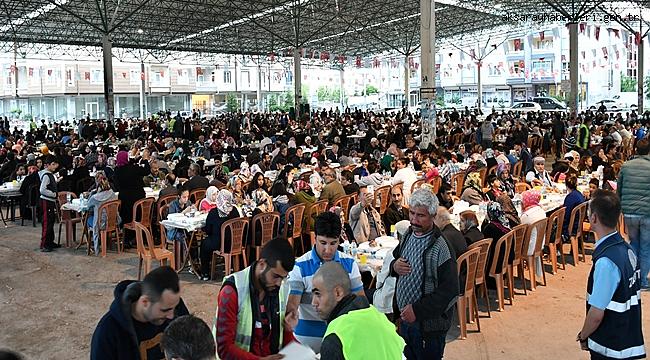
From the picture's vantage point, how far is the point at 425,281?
360cm

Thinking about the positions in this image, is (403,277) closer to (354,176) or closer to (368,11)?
(354,176)

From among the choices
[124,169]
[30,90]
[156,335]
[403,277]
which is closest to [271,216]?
[124,169]

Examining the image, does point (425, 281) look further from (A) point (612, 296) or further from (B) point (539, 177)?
(B) point (539, 177)

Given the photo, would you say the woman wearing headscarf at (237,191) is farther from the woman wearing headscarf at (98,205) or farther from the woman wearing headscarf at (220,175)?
the woman wearing headscarf at (98,205)

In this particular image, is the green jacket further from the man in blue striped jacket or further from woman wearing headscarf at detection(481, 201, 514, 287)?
the man in blue striped jacket

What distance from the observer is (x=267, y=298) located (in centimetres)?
312

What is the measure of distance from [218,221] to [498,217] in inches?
128

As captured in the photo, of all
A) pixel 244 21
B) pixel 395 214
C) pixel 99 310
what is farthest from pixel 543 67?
pixel 99 310

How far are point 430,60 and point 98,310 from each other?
40.5ft

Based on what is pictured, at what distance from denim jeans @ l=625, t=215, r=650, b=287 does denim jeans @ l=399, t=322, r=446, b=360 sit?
3.72 m

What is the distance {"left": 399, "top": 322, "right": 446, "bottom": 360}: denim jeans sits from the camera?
3678mm

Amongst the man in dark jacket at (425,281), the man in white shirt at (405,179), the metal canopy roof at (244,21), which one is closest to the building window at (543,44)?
the metal canopy roof at (244,21)

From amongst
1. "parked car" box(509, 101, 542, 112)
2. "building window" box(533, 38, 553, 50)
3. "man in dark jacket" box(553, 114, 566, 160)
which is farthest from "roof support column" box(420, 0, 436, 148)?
"building window" box(533, 38, 553, 50)

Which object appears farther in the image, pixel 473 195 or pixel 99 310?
pixel 473 195
